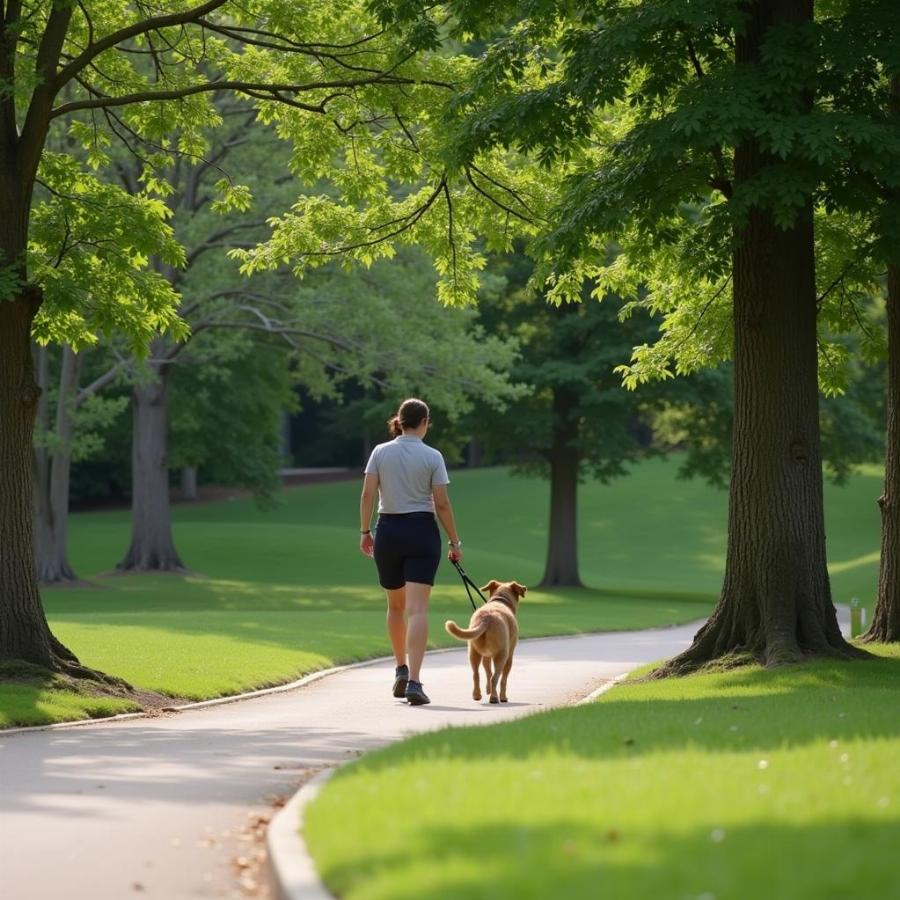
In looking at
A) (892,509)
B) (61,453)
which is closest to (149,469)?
(61,453)

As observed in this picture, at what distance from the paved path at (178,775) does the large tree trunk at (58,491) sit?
22.3 metres

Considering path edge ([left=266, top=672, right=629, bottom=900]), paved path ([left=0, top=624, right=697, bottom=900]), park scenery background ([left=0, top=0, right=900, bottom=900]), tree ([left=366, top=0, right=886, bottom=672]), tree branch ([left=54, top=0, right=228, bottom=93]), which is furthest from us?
tree branch ([left=54, top=0, right=228, bottom=93])

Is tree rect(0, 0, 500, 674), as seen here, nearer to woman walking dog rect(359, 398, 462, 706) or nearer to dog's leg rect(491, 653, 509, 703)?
woman walking dog rect(359, 398, 462, 706)

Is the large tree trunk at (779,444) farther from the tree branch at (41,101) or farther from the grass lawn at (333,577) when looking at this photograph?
the tree branch at (41,101)

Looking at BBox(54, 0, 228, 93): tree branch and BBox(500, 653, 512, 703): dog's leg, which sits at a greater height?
BBox(54, 0, 228, 93): tree branch

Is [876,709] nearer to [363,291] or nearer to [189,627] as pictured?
[189,627]

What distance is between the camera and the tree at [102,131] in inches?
572

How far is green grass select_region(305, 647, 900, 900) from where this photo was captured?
16.9 ft

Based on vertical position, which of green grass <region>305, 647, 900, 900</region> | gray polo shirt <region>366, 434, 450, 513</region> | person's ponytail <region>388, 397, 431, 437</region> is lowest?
green grass <region>305, 647, 900, 900</region>

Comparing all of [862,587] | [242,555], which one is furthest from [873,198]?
[242,555]

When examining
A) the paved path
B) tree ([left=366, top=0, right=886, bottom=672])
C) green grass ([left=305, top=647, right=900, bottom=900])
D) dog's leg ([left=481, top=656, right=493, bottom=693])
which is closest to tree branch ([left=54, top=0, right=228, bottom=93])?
tree ([left=366, top=0, right=886, bottom=672])

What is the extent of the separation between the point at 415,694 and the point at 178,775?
15.4 feet

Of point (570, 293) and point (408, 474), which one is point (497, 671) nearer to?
point (408, 474)

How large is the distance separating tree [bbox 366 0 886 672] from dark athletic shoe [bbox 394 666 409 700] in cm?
273
